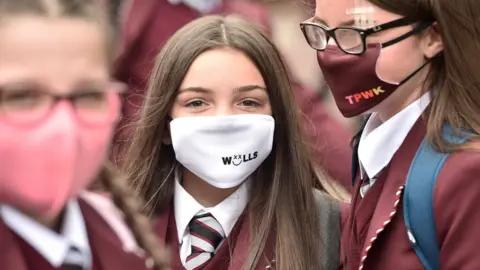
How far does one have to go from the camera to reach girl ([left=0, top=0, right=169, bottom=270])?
1.37m

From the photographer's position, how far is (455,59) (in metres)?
2.36

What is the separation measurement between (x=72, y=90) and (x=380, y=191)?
127 centimetres

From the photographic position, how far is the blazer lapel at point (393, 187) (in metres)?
2.35

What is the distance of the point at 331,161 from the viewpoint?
3.85 metres

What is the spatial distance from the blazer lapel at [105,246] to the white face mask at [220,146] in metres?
1.02

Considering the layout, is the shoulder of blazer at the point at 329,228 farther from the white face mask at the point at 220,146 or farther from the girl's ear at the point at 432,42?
the girl's ear at the point at 432,42

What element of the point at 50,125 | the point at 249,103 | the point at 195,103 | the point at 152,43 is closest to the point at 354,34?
the point at 249,103

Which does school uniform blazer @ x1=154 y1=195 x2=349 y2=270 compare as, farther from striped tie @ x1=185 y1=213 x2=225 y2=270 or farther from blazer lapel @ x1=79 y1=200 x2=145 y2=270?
blazer lapel @ x1=79 y1=200 x2=145 y2=270

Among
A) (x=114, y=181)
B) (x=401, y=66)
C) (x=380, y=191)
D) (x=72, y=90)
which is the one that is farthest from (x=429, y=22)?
(x=72, y=90)

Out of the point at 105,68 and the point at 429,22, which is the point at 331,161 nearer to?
the point at 429,22

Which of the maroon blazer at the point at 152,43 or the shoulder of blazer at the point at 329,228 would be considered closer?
the shoulder of blazer at the point at 329,228

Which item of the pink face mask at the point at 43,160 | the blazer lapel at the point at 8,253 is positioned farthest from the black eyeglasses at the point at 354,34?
the blazer lapel at the point at 8,253

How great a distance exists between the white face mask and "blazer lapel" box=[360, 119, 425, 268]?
0.43m

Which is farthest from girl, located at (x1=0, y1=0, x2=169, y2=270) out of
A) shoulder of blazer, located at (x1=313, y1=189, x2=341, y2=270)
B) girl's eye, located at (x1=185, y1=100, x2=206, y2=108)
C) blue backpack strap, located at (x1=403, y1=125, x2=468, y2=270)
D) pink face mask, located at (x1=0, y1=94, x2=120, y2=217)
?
shoulder of blazer, located at (x1=313, y1=189, x2=341, y2=270)
